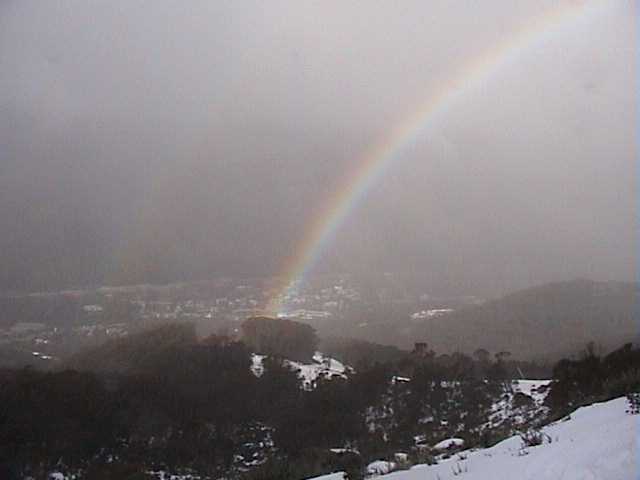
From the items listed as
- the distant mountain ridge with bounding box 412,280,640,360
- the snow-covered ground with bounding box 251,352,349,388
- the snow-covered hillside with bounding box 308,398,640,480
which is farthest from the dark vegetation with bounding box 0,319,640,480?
the distant mountain ridge with bounding box 412,280,640,360

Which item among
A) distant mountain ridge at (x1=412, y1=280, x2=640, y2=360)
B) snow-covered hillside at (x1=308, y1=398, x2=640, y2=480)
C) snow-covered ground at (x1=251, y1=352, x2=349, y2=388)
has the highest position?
distant mountain ridge at (x1=412, y1=280, x2=640, y2=360)

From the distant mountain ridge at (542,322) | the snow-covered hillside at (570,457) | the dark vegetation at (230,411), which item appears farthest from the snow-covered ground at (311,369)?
the snow-covered hillside at (570,457)

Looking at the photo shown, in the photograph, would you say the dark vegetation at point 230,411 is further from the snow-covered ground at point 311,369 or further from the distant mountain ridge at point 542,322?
the distant mountain ridge at point 542,322

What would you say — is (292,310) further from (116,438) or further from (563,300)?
(116,438)

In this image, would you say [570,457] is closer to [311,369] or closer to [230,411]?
[230,411]

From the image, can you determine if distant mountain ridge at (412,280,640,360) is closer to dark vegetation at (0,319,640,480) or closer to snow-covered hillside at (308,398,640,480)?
dark vegetation at (0,319,640,480)

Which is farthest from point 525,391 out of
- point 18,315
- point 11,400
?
point 18,315
